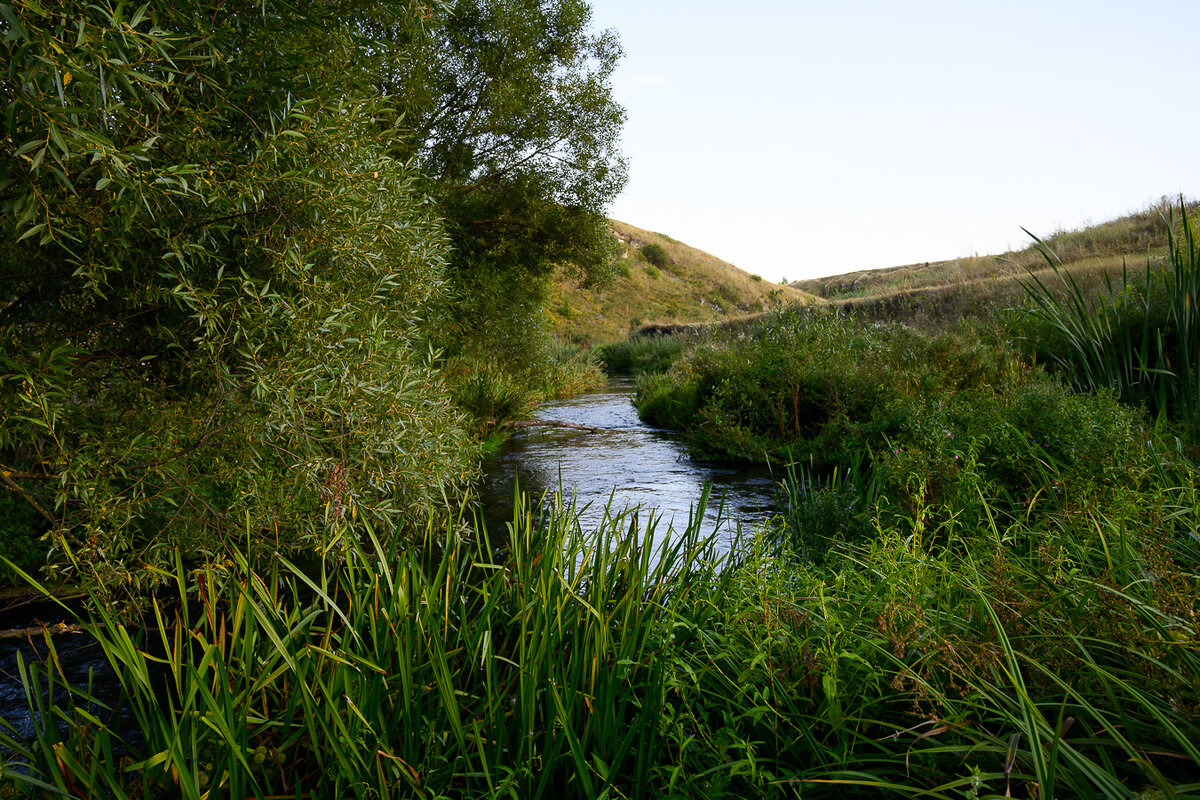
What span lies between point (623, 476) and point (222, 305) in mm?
5792

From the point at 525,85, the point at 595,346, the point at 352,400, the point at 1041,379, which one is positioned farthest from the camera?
the point at 595,346

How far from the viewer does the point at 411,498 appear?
5102 millimetres

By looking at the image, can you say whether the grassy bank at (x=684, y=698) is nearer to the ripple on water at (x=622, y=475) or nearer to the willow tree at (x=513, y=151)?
the ripple on water at (x=622, y=475)

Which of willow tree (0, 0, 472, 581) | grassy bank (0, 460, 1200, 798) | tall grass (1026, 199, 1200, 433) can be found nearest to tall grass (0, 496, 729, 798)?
grassy bank (0, 460, 1200, 798)

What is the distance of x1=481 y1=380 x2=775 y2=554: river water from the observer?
269 inches

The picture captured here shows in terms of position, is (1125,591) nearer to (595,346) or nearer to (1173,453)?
(1173,453)

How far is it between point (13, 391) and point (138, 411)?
1.10 meters

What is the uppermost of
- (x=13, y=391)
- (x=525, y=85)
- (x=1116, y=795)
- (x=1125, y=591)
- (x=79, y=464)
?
(x=525, y=85)

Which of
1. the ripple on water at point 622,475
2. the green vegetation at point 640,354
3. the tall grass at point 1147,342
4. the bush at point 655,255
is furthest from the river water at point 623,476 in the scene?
the bush at point 655,255

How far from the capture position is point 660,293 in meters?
55.1

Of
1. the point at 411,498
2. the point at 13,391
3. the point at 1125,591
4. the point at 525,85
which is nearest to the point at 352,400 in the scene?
the point at 411,498

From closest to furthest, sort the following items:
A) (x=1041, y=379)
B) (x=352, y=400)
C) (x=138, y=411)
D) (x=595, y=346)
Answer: (x=352, y=400)
(x=138, y=411)
(x=1041, y=379)
(x=595, y=346)

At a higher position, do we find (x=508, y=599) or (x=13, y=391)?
(x=13, y=391)

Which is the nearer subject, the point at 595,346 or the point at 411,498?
the point at 411,498
